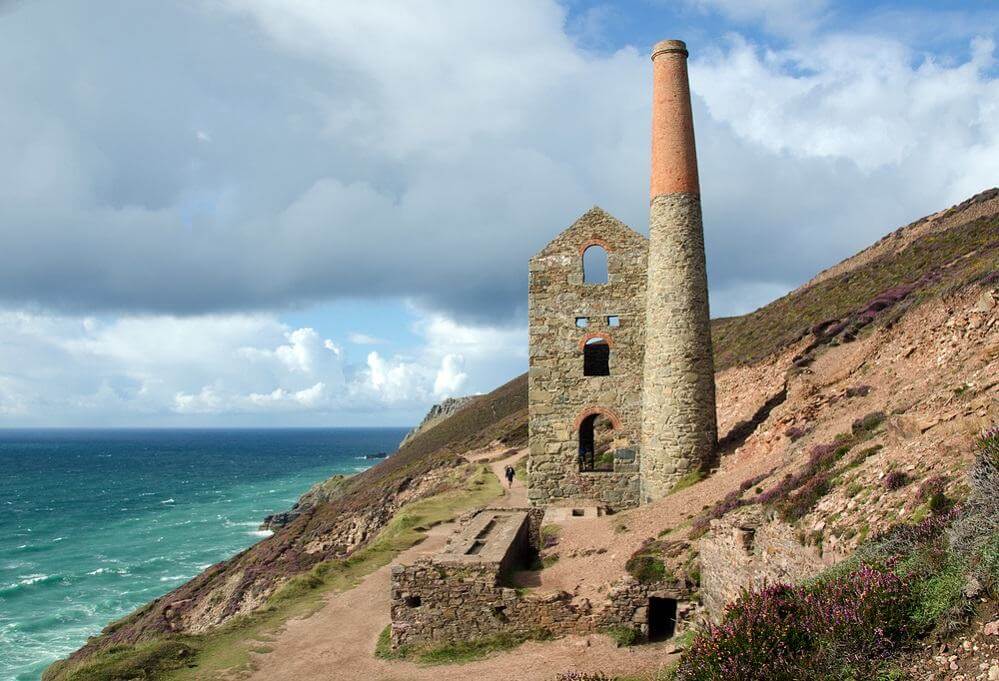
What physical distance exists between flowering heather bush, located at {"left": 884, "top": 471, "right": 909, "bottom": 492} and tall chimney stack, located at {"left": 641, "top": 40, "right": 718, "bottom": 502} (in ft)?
32.6

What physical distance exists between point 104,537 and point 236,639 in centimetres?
4397

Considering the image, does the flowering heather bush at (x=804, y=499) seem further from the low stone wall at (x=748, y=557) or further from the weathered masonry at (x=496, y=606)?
the weathered masonry at (x=496, y=606)

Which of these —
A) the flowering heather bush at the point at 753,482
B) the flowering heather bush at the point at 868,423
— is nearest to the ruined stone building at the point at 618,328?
the flowering heather bush at the point at 753,482

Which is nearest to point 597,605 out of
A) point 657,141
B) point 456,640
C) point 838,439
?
point 456,640

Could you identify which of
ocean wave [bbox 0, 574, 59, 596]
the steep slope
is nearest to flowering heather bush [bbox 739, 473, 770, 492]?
the steep slope

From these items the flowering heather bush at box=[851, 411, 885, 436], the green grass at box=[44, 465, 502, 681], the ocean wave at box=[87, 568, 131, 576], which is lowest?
the ocean wave at box=[87, 568, 131, 576]

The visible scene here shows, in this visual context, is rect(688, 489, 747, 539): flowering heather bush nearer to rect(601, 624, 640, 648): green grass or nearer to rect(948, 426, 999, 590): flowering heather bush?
rect(601, 624, 640, 648): green grass

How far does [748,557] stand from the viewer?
11930mm

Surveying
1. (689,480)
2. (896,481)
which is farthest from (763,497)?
(689,480)

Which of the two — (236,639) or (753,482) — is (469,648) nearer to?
(236,639)

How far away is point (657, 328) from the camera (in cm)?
2075

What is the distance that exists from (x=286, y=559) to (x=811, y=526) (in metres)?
25.8

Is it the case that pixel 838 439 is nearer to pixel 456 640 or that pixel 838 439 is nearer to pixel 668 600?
pixel 668 600

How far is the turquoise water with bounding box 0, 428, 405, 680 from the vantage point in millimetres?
31719
